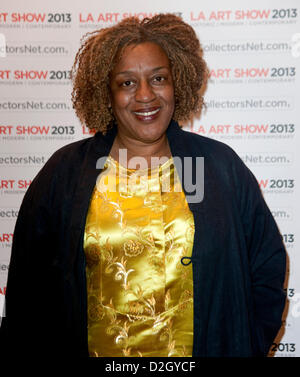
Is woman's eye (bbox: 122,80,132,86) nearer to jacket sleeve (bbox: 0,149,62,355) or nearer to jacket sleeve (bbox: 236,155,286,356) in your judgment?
jacket sleeve (bbox: 0,149,62,355)

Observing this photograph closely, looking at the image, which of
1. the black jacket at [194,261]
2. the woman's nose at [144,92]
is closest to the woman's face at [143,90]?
the woman's nose at [144,92]

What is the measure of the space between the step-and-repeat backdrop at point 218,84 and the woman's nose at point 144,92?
31.1 inches

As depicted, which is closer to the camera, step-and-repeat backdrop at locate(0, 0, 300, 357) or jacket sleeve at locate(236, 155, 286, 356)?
jacket sleeve at locate(236, 155, 286, 356)

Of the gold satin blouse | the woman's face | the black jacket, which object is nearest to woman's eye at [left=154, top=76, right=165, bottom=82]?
the woman's face

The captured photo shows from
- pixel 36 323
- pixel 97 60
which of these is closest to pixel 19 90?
pixel 97 60

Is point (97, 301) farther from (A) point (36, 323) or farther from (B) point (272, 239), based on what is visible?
(B) point (272, 239)

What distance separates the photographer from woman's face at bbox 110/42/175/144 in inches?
64.1

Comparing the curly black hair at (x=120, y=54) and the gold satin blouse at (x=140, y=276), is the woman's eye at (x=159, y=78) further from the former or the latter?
the gold satin blouse at (x=140, y=276)

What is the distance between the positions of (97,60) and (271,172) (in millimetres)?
1164

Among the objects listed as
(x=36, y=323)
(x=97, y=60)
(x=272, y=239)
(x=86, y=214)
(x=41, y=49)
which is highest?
(x=41, y=49)

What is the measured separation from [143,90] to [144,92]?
0.4 inches

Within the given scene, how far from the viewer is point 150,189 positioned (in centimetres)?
169

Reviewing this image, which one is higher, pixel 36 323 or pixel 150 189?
pixel 150 189

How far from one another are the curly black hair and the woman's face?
5 centimetres
